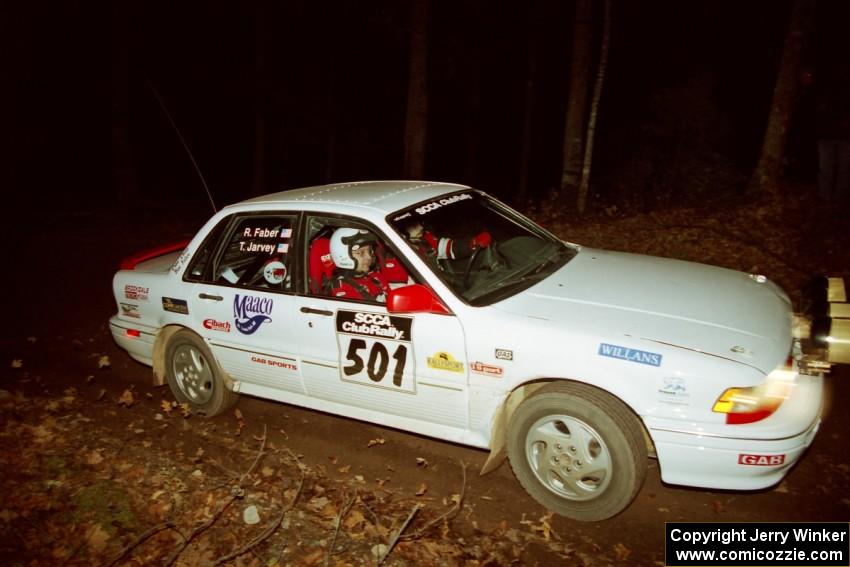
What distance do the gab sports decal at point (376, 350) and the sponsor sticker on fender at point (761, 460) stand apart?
186 cm

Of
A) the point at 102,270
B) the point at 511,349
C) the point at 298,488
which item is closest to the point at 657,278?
the point at 511,349

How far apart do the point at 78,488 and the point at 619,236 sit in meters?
7.62

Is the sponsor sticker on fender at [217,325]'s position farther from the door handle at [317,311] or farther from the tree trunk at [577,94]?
the tree trunk at [577,94]

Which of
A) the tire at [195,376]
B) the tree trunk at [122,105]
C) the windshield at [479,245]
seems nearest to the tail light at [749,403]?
the windshield at [479,245]

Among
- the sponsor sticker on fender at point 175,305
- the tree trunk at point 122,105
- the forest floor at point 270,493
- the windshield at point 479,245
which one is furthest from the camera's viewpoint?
the tree trunk at point 122,105

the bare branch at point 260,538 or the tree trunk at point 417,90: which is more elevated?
the tree trunk at point 417,90

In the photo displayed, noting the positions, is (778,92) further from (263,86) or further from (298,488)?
(263,86)

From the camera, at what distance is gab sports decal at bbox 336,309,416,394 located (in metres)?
3.77

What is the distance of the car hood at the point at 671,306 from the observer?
321cm

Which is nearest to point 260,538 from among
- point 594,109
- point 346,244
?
point 346,244

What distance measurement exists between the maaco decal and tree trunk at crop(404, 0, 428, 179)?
24.4 ft

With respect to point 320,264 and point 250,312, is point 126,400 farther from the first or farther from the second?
point 320,264

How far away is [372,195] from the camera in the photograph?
14.5 ft

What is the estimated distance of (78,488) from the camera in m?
3.82
